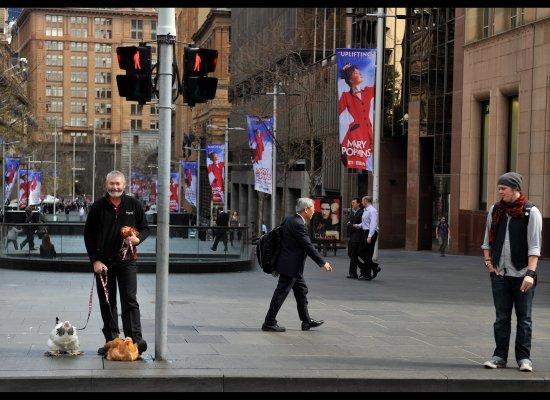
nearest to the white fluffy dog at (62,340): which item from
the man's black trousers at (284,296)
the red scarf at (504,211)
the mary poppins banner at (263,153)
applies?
the man's black trousers at (284,296)

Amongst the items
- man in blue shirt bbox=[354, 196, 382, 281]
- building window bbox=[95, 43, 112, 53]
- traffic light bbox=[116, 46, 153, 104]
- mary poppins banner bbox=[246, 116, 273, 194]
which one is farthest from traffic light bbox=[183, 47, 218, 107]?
building window bbox=[95, 43, 112, 53]

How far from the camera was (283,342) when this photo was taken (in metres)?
11.4

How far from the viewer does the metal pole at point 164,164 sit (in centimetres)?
980

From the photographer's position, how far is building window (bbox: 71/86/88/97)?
7032 inches

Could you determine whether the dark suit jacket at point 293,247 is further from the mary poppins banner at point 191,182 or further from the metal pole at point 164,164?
the mary poppins banner at point 191,182

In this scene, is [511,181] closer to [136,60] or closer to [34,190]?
[136,60]

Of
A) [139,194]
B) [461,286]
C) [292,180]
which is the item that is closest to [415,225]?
[292,180]

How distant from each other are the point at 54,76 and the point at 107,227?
565ft

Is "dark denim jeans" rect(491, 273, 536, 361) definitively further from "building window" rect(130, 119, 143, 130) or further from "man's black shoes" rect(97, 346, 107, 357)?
"building window" rect(130, 119, 143, 130)

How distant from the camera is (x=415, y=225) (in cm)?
4400

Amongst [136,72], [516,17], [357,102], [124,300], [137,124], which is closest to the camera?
[136,72]

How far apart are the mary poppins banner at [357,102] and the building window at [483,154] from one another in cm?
1119

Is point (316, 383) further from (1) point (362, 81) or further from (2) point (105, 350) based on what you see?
(1) point (362, 81)

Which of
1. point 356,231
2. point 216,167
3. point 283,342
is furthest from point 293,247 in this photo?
point 216,167
